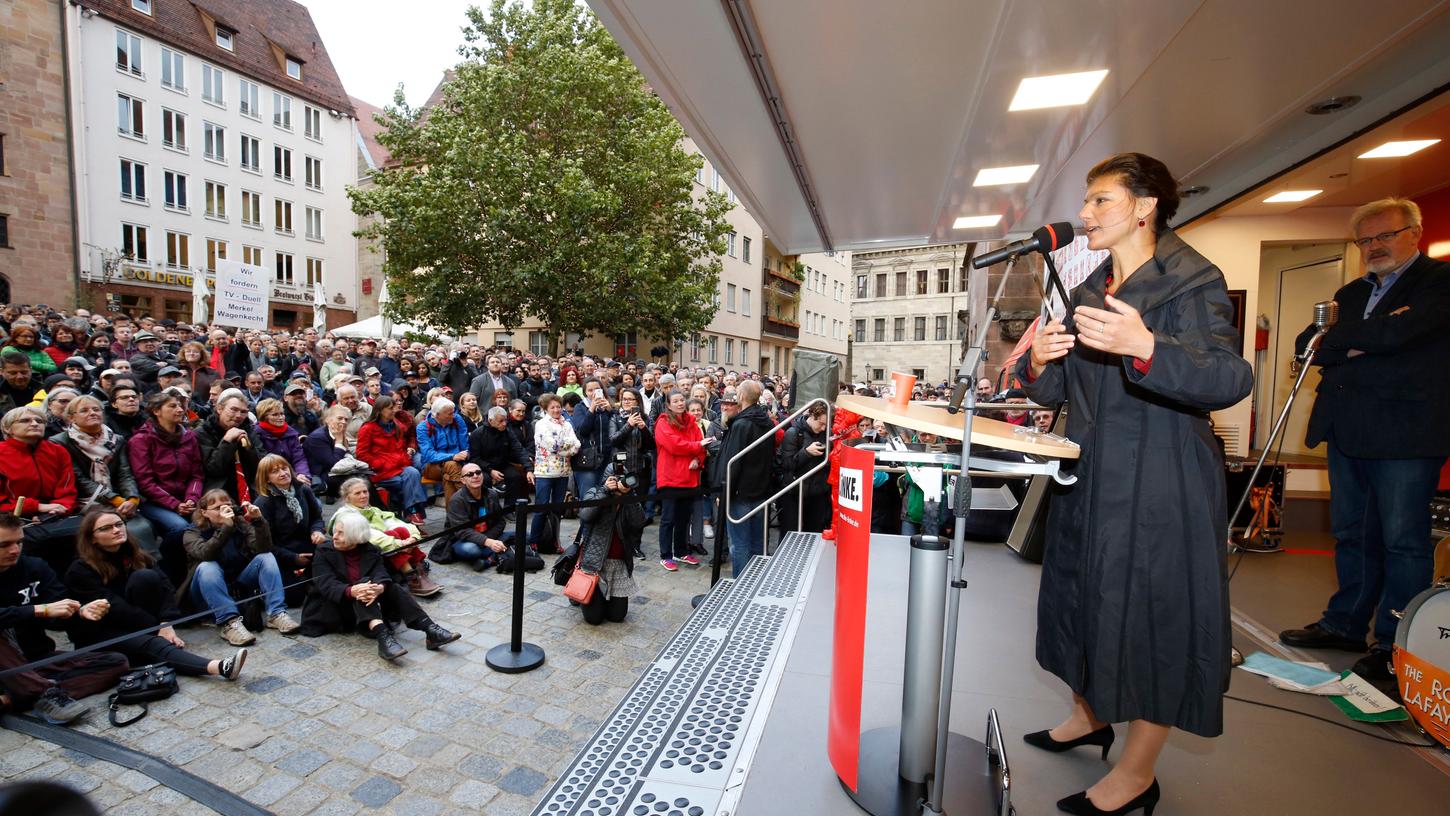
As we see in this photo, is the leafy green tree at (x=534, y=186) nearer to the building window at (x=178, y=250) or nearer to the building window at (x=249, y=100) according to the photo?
the building window at (x=178, y=250)

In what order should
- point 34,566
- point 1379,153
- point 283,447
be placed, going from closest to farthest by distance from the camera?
point 34,566
point 1379,153
point 283,447

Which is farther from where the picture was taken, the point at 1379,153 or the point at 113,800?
the point at 1379,153

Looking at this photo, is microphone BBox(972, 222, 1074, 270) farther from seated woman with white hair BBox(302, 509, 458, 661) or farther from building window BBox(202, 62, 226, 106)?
building window BBox(202, 62, 226, 106)

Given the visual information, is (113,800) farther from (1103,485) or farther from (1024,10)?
(1024,10)

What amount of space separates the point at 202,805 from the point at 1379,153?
26.7ft

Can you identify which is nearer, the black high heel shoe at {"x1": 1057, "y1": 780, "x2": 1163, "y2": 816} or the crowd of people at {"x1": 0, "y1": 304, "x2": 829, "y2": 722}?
the black high heel shoe at {"x1": 1057, "y1": 780, "x2": 1163, "y2": 816}

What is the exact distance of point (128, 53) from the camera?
27500 mm

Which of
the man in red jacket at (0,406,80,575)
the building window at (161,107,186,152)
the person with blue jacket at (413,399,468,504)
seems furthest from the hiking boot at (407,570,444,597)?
the building window at (161,107,186,152)

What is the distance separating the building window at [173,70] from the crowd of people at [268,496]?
27.8m

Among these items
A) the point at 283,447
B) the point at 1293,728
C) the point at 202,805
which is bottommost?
the point at 202,805

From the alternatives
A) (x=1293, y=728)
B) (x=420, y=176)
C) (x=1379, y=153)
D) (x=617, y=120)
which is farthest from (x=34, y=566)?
(x=617, y=120)

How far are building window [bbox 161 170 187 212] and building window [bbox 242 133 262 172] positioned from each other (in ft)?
10.1

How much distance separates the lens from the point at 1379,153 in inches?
184

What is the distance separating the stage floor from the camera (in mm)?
2139
